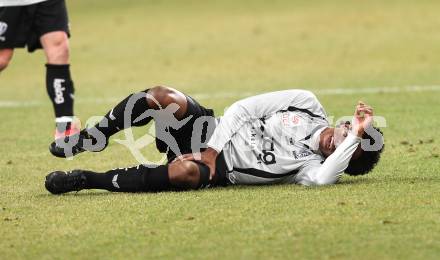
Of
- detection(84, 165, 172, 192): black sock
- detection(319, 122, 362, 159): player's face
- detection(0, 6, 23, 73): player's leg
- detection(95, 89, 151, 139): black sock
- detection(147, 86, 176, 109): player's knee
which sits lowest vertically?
detection(84, 165, 172, 192): black sock

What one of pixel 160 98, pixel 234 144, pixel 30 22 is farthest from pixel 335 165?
pixel 30 22

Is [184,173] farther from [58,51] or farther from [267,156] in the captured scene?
[58,51]

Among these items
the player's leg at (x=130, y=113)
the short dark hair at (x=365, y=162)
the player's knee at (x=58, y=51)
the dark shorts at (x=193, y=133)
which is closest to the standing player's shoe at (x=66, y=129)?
the player's knee at (x=58, y=51)

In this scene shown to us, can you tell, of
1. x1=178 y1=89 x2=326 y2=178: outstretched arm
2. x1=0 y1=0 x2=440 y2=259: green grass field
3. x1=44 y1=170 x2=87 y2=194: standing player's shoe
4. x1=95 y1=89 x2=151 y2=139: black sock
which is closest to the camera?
x1=0 y1=0 x2=440 y2=259: green grass field

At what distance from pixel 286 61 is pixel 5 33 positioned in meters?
9.76

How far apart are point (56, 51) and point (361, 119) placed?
3077mm

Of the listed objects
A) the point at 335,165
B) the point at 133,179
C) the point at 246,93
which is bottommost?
the point at 246,93

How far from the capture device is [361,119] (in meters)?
8.40

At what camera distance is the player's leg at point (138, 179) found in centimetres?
820

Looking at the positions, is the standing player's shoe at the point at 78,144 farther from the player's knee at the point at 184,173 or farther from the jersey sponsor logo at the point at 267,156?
the jersey sponsor logo at the point at 267,156

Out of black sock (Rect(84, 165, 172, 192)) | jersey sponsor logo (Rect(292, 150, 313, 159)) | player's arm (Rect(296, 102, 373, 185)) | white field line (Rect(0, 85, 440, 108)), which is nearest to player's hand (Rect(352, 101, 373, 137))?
player's arm (Rect(296, 102, 373, 185))

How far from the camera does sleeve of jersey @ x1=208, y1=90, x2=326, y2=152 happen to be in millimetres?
8500

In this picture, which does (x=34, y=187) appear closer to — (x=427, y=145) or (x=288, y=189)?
(x=288, y=189)

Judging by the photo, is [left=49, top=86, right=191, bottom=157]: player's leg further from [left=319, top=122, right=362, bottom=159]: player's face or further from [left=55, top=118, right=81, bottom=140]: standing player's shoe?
[left=319, top=122, right=362, bottom=159]: player's face
